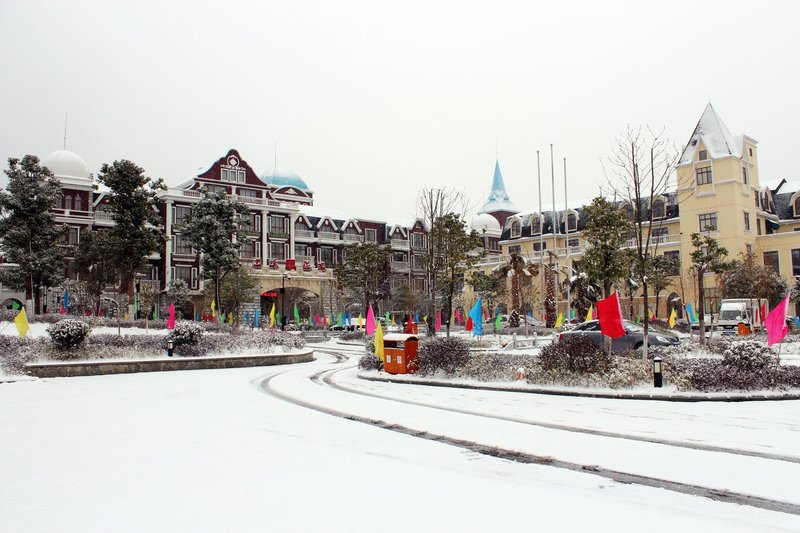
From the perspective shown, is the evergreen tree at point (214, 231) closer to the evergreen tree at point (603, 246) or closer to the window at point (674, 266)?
the evergreen tree at point (603, 246)

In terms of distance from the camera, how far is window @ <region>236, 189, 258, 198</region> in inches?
2579

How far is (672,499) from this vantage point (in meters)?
5.73

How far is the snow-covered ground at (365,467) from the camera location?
526cm

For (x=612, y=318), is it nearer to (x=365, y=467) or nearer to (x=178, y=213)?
(x=365, y=467)

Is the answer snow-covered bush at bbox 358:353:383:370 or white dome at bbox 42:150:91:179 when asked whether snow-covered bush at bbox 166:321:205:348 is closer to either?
snow-covered bush at bbox 358:353:383:370

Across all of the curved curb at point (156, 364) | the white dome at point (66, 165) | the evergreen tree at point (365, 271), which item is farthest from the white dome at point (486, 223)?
the curved curb at point (156, 364)

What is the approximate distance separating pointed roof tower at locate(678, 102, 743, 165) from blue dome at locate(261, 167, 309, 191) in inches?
1671

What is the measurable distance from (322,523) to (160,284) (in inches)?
2319

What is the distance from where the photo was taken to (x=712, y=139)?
186 ft

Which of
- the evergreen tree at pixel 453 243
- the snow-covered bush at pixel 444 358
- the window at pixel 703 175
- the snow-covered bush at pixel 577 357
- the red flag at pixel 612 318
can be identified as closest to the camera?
the snow-covered bush at pixel 577 357

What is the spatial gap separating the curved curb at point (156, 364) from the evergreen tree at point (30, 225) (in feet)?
70.3

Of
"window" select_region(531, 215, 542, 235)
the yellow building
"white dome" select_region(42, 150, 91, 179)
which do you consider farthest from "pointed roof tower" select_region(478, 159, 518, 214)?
"white dome" select_region(42, 150, 91, 179)

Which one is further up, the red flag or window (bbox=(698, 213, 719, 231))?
window (bbox=(698, 213, 719, 231))

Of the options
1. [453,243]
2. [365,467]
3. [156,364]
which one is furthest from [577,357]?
[453,243]
